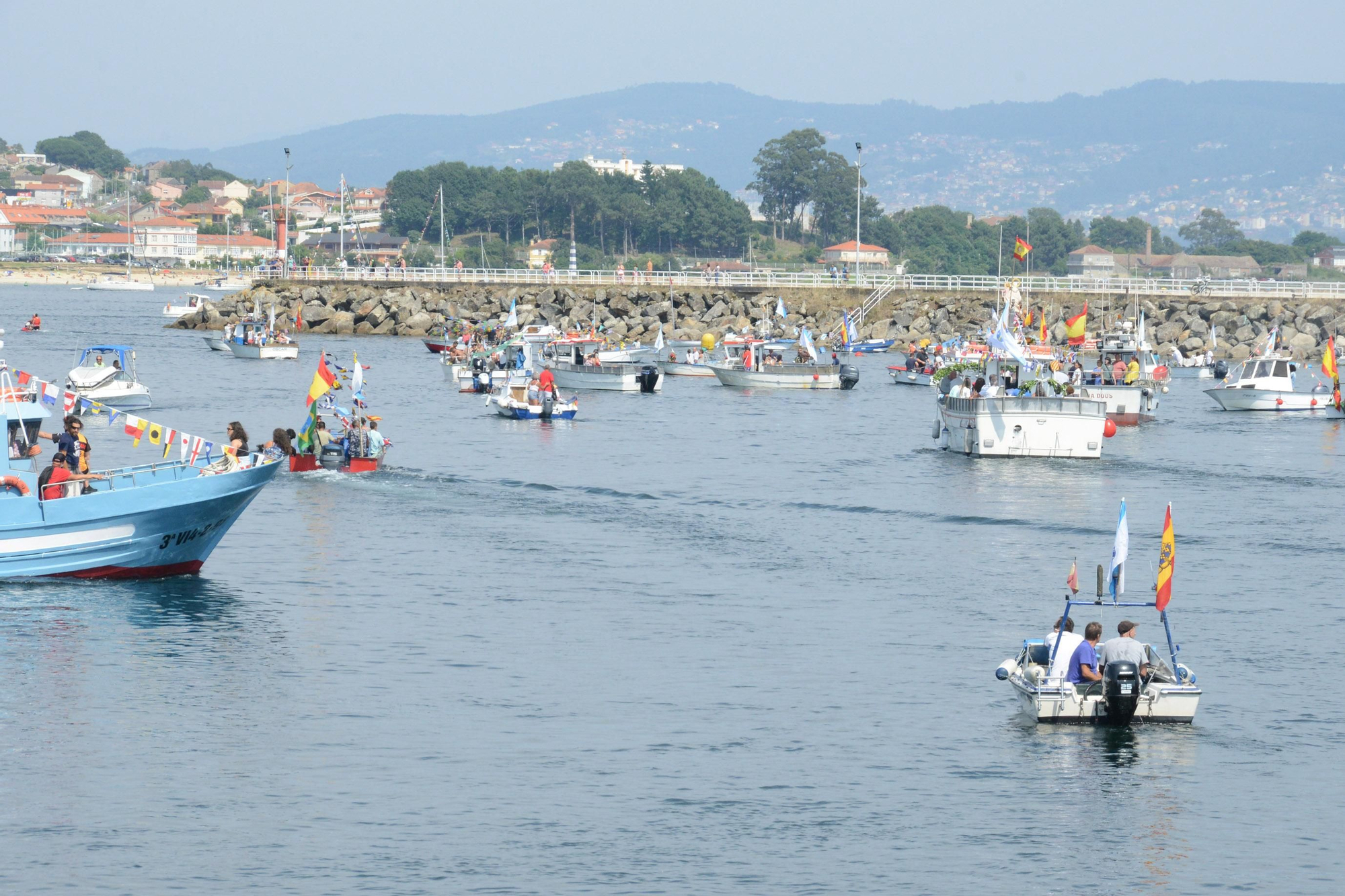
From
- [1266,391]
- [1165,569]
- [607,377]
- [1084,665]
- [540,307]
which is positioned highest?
[540,307]

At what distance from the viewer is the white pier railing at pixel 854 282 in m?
136

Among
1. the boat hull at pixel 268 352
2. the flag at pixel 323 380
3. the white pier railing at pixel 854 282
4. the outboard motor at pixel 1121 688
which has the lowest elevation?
the outboard motor at pixel 1121 688

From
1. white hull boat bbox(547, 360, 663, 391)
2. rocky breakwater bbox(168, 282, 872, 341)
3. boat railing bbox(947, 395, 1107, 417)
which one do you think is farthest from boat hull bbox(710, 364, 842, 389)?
rocky breakwater bbox(168, 282, 872, 341)

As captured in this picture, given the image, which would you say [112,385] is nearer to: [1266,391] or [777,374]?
[777,374]

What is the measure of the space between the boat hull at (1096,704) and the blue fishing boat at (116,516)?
17581 mm

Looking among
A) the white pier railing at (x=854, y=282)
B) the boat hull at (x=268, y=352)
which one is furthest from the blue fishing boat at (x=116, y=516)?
the white pier railing at (x=854, y=282)

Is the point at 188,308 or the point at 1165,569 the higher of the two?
the point at 188,308

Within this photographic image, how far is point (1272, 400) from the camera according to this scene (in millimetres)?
83000

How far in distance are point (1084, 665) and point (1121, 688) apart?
0.80 meters

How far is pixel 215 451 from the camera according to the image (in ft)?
182

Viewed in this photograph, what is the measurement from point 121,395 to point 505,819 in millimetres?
57033

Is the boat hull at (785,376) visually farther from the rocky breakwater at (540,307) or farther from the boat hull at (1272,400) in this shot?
the rocky breakwater at (540,307)

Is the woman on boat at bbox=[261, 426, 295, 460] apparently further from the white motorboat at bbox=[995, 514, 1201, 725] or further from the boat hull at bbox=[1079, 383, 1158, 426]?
the boat hull at bbox=[1079, 383, 1158, 426]

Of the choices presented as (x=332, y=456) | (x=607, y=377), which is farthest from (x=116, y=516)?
(x=607, y=377)
